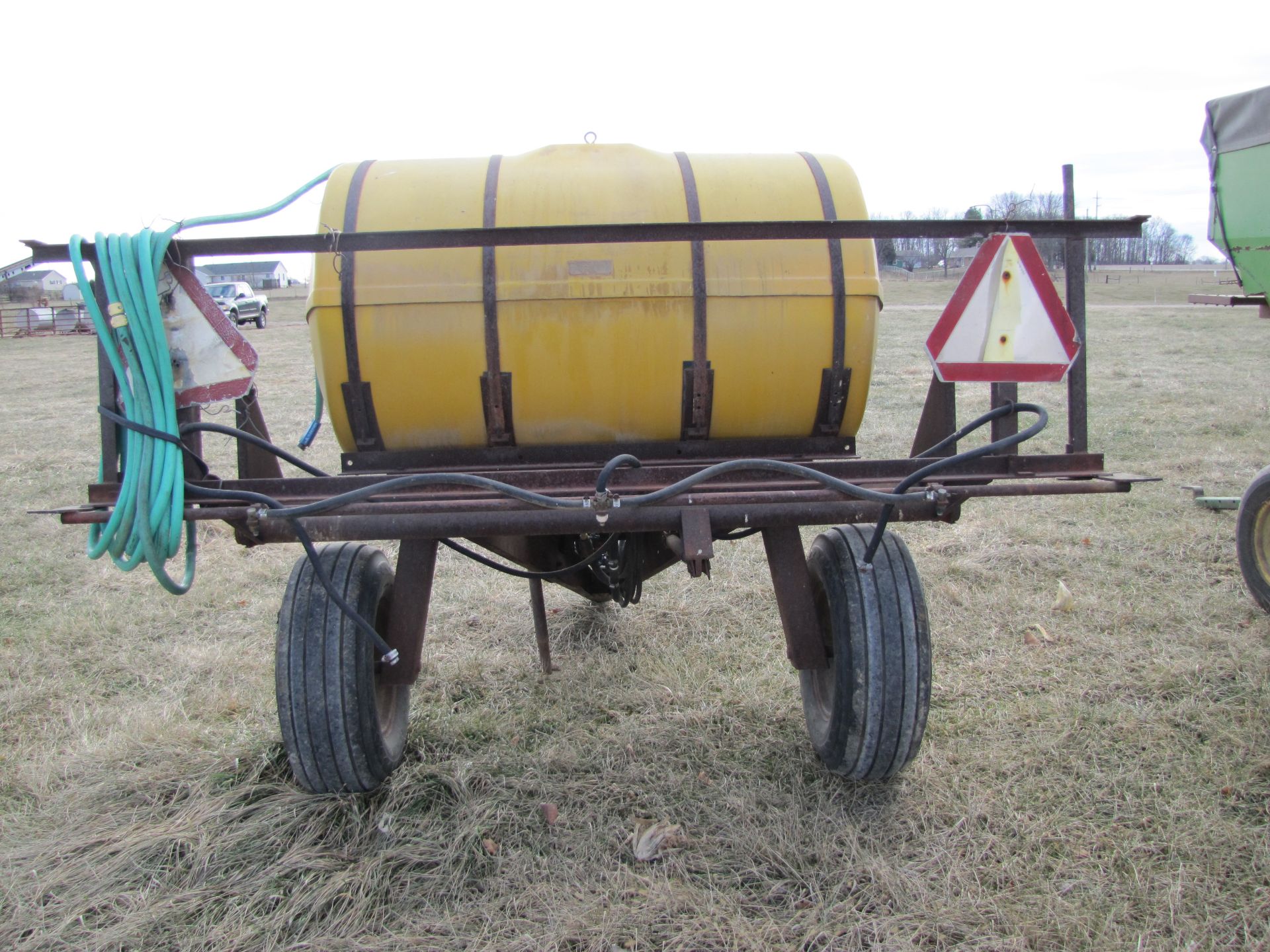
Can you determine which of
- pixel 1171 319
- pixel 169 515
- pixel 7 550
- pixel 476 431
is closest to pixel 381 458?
pixel 476 431

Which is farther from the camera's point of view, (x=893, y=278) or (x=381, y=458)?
(x=893, y=278)

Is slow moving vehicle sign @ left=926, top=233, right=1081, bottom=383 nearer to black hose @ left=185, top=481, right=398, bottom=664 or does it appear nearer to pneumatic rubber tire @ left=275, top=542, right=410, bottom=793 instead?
black hose @ left=185, top=481, right=398, bottom=664

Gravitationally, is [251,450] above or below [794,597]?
above

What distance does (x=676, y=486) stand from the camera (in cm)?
224

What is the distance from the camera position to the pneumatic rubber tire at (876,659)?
2752 millimetres

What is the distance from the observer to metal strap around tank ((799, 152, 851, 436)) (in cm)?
278

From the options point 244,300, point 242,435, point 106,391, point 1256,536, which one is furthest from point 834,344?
point 244,300

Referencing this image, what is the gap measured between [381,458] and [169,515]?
75 centimetres

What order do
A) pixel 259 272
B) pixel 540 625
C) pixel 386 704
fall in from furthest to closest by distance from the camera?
pixel 259 272
pixel 540 625
pixel 386 704

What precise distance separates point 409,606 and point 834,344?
4.91ft

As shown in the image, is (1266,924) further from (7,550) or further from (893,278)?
(893,278)

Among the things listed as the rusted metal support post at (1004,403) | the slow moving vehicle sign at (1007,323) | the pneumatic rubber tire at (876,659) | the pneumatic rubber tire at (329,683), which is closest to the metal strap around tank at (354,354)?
the pneumatic rubber tire at (329,683)

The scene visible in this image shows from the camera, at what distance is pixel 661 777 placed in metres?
3.22

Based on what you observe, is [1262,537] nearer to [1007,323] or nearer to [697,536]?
[1007,323]
